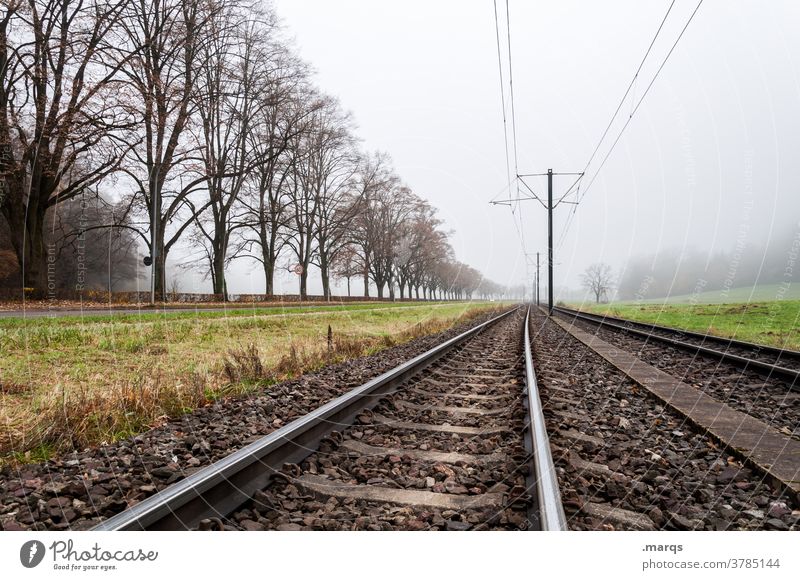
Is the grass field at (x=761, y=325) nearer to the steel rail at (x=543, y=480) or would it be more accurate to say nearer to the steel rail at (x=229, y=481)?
the steel rail at (x=543, y=480)

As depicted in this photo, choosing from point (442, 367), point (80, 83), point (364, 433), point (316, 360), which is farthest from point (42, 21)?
point (364, 433)

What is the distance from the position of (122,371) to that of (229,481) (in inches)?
188

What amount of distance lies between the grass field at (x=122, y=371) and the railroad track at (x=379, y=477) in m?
1.70

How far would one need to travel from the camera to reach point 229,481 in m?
2.32

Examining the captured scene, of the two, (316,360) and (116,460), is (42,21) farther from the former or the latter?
(116,460)

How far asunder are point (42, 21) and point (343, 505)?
1859cm

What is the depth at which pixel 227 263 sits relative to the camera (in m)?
33.3

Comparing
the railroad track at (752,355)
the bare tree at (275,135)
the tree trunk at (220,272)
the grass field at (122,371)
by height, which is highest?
the bare tree at (275,135)

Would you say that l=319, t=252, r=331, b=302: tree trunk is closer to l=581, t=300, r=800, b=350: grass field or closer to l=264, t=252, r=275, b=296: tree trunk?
l=264, t=252, r=275, b=296: tree trunk

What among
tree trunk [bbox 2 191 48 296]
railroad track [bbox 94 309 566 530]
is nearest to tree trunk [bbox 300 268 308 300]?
tree trunk [bbox 2 191 48 296]

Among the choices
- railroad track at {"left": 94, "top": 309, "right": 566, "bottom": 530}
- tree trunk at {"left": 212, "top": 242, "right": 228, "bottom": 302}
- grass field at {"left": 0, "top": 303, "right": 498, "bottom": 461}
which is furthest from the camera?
tree trunk at {"left": 212, "top": 242, "right": 228, "bottom": 302}

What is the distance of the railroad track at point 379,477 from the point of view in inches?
81.7

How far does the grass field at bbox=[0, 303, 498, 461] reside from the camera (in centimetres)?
352

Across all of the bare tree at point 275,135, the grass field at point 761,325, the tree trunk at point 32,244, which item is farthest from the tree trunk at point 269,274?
the grass field at point 761,325
